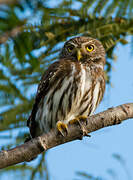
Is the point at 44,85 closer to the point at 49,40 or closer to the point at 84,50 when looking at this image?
the point at 84,50

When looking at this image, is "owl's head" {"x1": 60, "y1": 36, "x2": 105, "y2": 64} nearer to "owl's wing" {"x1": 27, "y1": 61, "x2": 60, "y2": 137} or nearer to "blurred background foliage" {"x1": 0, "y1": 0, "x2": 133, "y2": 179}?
"owl's wing" {"x1": 27, "y1": 61, "x2": 60, "y2": 137}

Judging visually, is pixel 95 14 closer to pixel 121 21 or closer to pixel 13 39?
pixel 121 21

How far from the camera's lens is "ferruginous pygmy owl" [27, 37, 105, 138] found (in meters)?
3.05

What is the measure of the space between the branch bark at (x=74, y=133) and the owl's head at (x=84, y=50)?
4.71 ft

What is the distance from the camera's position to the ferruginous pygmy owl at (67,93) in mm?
3055

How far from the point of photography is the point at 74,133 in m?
2.27

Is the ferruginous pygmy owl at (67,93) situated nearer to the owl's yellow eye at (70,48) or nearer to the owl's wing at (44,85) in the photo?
the owl's wing at (44,85)

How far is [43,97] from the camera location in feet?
10.9

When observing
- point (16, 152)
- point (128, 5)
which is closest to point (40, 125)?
point (16, 152)

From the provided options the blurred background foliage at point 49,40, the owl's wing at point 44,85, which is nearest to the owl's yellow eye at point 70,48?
the owl's wing at point 44,85

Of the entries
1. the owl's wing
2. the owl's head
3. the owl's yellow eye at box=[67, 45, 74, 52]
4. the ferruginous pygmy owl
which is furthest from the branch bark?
the owl's yellow eye at box=[67, 45, 74, 52]

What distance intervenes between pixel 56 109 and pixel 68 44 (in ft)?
3.47

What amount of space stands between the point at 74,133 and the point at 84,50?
1.63 metres

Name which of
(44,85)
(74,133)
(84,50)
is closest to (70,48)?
(84,50)
